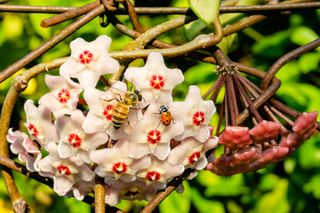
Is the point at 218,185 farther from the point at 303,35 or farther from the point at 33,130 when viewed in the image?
the point at 33,130

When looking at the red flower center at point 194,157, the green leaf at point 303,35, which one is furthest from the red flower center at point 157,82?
the green leaf at point 303,35

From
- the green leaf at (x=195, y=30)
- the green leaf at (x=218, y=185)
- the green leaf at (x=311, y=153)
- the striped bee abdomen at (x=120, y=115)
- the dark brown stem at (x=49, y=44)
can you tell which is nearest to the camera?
the striped bee abdomen at (x=120, y=115)

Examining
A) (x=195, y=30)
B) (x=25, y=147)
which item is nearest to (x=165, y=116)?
(x=25, y=147)

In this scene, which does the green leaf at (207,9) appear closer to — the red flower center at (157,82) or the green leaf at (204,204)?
the red flower center at (157,82)

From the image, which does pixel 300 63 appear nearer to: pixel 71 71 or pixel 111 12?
pixel 111 12

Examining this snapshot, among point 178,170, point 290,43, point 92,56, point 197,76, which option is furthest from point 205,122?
point 290,43

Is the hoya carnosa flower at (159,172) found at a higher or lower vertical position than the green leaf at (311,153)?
lower

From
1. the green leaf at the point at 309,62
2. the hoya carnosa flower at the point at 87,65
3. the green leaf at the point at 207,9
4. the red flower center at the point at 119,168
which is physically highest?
the green leaf at the point at 309,62
